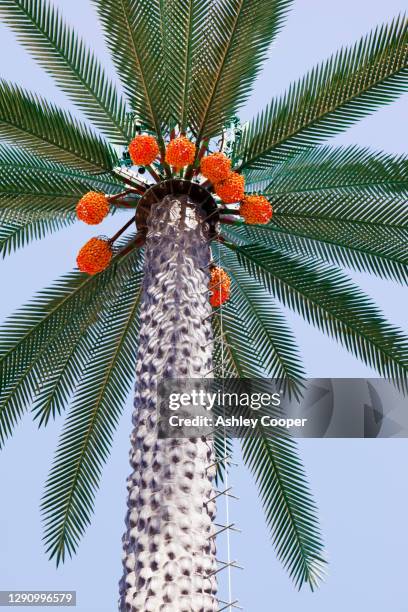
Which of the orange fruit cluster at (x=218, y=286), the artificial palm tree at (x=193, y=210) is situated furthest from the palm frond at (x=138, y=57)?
the orange fruit cluster at (x=218, y=286)

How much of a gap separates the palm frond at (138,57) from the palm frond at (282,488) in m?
2.36

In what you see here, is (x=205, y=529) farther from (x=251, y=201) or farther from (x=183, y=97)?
(x=183, y=97)

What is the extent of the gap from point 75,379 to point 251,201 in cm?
319

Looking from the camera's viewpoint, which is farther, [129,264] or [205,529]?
[129,264]

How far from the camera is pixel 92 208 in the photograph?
30.3ft

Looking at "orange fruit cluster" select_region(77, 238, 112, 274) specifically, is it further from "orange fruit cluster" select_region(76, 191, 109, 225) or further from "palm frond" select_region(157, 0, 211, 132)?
"palm frond" select_region(157, 0, 211, 132)

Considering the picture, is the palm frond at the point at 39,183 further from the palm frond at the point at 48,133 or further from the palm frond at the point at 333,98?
the palm frond at the point at 333,98

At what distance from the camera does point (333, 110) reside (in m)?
9.70

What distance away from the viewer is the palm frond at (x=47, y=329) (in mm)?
10359

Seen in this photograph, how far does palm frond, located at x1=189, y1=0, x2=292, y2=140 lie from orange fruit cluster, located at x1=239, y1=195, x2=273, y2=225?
2.67 ft

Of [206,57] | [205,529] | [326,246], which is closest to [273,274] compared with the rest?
[326,246]

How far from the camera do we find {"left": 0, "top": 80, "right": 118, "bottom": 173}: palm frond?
32.0 ft

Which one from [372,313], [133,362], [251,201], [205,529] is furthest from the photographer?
[133,362]

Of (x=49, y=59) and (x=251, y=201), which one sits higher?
(x=49, y=59)
